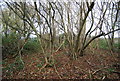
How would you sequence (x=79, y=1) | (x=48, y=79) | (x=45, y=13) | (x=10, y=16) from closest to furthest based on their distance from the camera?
(x=48, y=79), (x=45, y=13), (x=79, y=1), (x=10, y=16)

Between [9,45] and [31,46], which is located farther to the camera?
[31,46]

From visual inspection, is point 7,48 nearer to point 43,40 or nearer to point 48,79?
point 43,40

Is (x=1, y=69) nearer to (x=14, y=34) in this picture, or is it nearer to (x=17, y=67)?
(x=17, y=67)

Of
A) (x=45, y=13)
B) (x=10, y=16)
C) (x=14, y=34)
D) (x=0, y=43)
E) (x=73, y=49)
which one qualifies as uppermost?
(x=10, y=16)

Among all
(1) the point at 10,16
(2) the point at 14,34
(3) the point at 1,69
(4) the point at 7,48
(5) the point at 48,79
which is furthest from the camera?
(1) the point at 10,16

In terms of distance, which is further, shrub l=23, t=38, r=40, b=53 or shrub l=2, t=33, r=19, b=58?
shrub l=23, t=38, r=40, b=53

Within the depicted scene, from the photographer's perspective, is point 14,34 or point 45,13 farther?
point 14,34

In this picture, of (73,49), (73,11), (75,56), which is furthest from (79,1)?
(75,56)

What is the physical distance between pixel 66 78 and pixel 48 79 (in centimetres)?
63

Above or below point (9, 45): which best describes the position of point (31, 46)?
below

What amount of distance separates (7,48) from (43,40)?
2.56 m

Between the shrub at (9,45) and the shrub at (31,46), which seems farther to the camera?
the shrub at (31,46)

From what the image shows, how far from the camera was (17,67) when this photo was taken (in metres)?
4.42

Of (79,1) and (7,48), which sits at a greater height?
(79,1)
